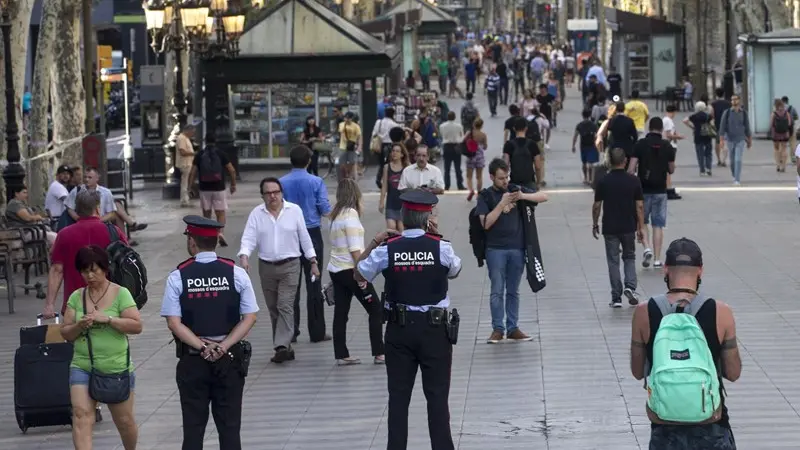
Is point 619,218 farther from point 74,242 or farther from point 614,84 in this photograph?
point 614,84

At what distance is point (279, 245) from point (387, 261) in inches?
156

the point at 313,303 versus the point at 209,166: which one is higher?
the point at 209,166

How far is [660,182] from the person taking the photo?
18984 mm

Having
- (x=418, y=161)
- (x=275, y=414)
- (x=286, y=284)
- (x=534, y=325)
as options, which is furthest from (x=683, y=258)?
(x=418, y=161)

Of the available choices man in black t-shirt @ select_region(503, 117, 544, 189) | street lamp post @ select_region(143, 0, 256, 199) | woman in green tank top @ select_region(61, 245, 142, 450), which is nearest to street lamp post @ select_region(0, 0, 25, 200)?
man in black t-shirt @ select_region(503, 117, 544, 189)

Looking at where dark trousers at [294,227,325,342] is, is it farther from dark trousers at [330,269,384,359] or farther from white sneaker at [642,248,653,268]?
white sneaker at [642,248,653,268]

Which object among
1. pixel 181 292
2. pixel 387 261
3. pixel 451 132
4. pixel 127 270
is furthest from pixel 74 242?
pixel 451 132

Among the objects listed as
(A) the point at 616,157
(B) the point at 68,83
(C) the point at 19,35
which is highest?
(C) the point at 19,35

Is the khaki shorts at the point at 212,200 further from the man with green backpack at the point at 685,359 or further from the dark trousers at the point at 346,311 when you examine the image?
the man with green backpack at the point at 685,359

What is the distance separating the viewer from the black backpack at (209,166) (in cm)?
2317

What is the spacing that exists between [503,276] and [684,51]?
1580 inches

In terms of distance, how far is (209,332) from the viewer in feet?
29.1

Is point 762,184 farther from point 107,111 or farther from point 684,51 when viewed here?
point 107,111

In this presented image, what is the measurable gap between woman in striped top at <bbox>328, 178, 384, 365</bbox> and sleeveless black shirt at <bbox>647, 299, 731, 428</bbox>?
6.37 m
